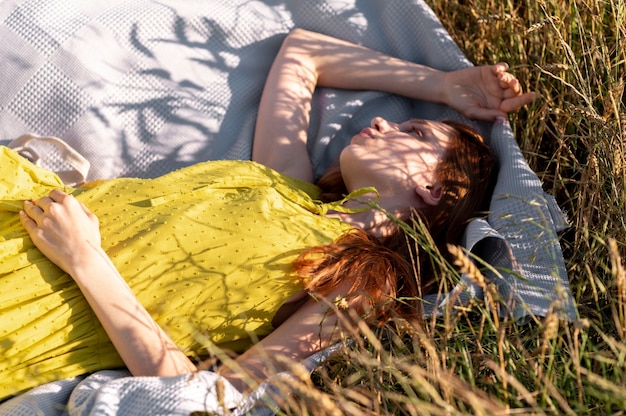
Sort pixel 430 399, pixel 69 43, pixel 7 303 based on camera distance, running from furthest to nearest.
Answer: pixel 69 43 < pixel 7 303 < pixel 430 399

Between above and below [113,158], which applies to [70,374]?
below

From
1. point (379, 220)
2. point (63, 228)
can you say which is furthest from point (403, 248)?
point (63, 228)

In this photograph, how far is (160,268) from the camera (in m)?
1.99

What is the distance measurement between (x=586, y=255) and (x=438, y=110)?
0.91 m

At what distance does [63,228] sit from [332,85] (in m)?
1.19

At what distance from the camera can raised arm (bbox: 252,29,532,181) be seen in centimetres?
252

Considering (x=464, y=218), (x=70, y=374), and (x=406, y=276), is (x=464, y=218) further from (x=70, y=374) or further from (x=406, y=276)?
(x=70, y=374)

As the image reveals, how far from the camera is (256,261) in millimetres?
2016

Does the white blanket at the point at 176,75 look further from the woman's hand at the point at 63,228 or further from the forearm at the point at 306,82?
the woman's hand at the point at 63,228

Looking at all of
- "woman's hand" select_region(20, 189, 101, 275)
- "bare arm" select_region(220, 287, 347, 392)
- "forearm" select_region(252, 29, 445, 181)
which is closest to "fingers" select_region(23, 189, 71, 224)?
"woman's hand" select_region(20, 189, 101, 275)

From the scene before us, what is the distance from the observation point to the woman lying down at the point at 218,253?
1.88 metres

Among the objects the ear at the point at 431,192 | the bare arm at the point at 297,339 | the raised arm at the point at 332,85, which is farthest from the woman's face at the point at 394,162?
the bare arm at the point at 297,339

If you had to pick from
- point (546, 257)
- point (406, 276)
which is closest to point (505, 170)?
point (546, 257)

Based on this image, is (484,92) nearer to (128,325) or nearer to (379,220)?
(379,220)
